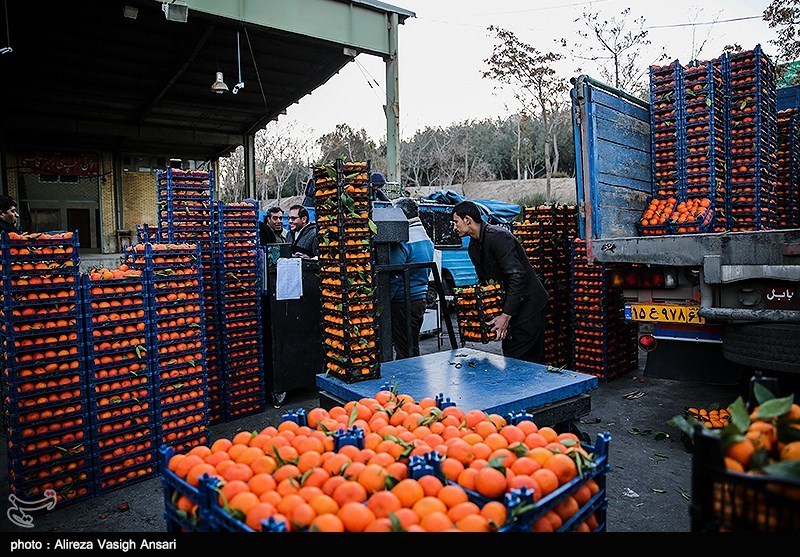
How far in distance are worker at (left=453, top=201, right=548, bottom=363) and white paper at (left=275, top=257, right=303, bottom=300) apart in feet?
7.20

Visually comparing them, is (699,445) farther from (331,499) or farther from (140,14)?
(140,14)

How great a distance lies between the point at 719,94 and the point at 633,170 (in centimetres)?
159

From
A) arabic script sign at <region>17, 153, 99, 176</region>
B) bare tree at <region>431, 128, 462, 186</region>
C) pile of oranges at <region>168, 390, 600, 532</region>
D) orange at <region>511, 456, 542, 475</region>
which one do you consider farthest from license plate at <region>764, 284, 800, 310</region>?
bare tree at <region>431, 128, 462, 186</region>

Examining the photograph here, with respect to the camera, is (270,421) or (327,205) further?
(270,421)

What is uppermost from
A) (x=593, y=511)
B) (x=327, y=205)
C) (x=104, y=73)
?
(x=104, y=73)

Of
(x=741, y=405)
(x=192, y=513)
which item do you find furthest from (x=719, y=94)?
(x=192, y=513)

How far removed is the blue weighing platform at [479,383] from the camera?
Answer: 3.42m

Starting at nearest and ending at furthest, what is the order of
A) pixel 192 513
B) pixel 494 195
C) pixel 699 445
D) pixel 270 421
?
pixel 699 445, pixel 192 513, pixel 270 421, pixel 494 195

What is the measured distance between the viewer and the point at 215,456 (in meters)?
2.14

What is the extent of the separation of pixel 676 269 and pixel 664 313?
1.50ft

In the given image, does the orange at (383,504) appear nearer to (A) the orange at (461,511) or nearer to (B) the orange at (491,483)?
(A) the orange at (461,511)

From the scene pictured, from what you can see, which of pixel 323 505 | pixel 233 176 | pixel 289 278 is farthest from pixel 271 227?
pixel 233 176

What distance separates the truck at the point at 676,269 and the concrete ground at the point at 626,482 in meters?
0.72

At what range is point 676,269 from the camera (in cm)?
509
